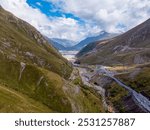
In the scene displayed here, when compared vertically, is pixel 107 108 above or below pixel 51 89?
below

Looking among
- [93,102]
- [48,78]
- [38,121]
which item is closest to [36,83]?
[48,78]

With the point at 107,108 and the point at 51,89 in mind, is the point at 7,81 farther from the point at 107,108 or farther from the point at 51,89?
A: the point at 107,108

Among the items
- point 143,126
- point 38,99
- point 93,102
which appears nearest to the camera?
point 143,126

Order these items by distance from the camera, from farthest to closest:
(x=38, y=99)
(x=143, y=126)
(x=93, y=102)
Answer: (x=93, y=102) < (x=38, y=99) < (x=143, y=126)

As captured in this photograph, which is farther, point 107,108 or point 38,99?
point 107,108

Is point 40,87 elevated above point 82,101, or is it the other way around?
point 40,87

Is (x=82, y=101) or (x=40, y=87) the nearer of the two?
(x=82, y=101)

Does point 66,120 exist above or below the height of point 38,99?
above

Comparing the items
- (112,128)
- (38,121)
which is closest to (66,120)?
(38,121)

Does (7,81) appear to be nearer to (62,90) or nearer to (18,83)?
(18,83)
